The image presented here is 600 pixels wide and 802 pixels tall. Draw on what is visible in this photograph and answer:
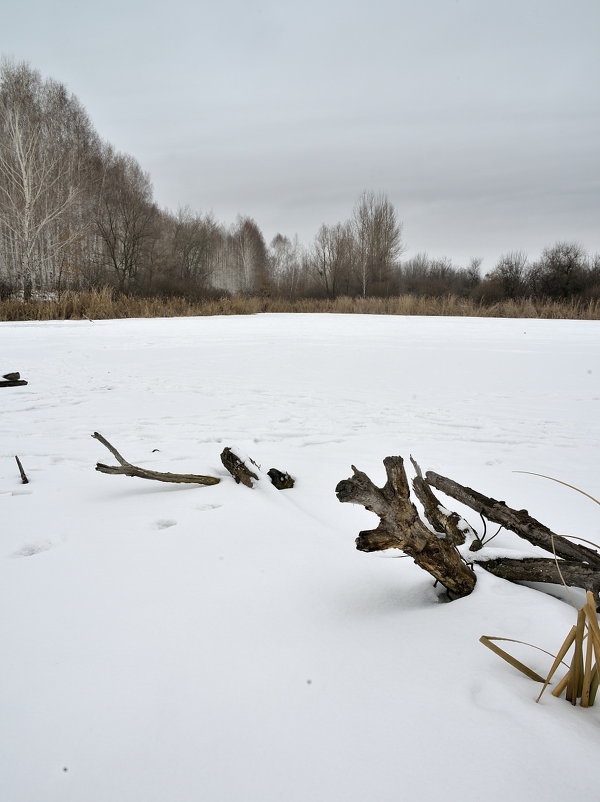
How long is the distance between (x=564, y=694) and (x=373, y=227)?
103ft

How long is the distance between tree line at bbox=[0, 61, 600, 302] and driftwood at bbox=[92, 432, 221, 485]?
15.3 m

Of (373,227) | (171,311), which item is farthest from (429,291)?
(171,311)

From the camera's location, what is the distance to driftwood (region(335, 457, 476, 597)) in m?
0.96

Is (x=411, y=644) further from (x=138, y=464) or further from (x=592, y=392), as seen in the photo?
(x=592, y=392)

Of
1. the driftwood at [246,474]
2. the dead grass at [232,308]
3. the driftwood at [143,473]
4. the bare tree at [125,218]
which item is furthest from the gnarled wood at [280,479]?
the bare tree at [125,218]

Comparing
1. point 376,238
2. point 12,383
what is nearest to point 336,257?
point 376,238

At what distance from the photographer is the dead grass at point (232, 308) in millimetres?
12461

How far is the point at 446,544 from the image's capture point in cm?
100

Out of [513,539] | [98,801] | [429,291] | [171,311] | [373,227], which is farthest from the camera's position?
[373,227]

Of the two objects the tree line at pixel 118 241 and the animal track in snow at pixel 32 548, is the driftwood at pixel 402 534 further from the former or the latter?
the tree line at pixel 118 241

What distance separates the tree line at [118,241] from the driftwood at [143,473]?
15.3m

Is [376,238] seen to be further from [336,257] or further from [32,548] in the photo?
[32,548]

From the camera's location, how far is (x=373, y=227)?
1150 inches

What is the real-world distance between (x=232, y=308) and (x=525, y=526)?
53.4 feet
